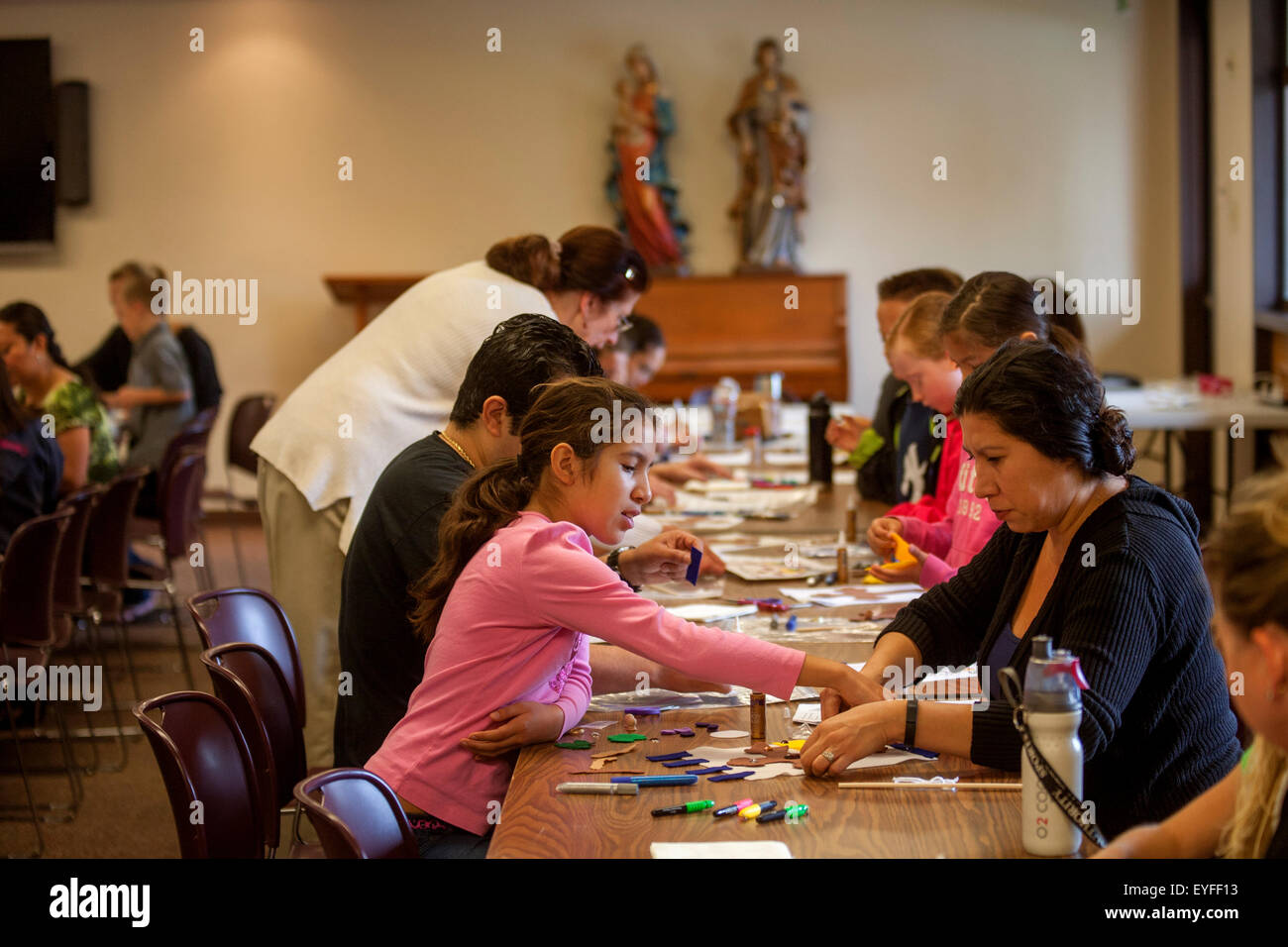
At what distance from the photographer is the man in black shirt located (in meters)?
2.35

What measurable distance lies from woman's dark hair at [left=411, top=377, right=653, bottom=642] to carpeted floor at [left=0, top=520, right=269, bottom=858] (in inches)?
79.5

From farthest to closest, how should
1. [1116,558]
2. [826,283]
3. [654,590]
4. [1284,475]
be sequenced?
[826,283], [654,590], [1116,558], [1284,475]

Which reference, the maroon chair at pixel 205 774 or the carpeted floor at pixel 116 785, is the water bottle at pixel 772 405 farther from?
the maroon chair at pixel 205 774

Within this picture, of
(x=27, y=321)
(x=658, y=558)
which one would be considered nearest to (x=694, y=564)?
(x=658, y=558)

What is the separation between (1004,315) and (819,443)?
213 centimetres

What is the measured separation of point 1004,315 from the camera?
244 cm

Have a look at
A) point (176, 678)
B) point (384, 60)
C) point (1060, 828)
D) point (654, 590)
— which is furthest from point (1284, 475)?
point (384, 60)

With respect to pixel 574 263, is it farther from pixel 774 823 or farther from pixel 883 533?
pixel 774 823

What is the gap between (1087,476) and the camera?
1.84 metres

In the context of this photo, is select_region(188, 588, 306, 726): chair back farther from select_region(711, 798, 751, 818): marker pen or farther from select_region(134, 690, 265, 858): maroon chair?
select_region(711, 798, 751, 818): marker pen

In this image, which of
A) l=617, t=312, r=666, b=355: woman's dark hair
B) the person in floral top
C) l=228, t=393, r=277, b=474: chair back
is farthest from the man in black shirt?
l=228, t=393, r=277, b=474: chair back

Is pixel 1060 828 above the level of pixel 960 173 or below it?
below
